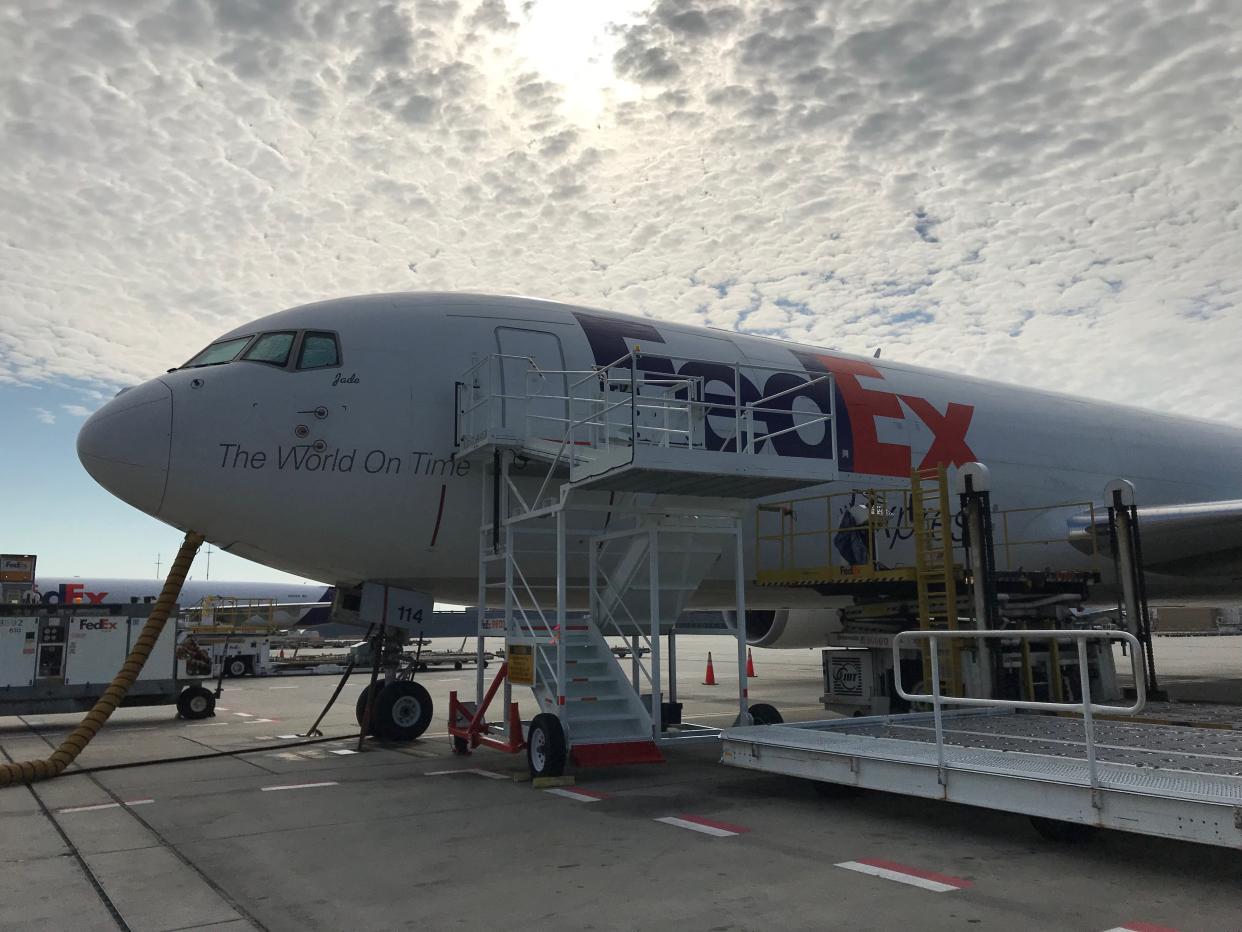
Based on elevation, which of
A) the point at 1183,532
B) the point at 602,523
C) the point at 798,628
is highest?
the point at 1183,532

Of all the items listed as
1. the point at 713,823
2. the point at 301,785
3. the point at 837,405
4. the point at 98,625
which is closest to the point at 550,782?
the point at 713,823

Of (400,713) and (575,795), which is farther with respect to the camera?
(400,713)

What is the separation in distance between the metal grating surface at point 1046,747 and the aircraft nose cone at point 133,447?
19.1 ft

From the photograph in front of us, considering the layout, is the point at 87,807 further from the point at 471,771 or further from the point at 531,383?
the point at 531,383

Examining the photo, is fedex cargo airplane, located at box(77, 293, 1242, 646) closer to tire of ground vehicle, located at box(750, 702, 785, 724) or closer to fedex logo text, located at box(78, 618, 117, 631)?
Result: tire of ground vehicle, located at box(750, 702, 785, 724)

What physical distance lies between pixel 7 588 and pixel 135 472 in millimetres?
21723

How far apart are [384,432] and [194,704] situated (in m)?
9.02

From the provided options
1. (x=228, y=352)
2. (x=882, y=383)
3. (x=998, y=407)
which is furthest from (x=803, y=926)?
(x=998, y=407)

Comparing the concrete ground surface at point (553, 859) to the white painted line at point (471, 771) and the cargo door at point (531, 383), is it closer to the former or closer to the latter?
the white painted line at point (471, 771)

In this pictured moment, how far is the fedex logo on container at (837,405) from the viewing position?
1105 cm

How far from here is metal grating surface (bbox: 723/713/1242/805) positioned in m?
5.17

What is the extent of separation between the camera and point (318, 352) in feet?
32.4

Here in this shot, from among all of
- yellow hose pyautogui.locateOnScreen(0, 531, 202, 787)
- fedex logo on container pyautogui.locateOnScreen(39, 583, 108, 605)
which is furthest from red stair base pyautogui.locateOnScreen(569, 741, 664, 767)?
fedex logo on container pyautogui.locateOnScreen(39, 583, 108, 605)

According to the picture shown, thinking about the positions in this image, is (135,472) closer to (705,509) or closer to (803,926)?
(705,509)
